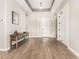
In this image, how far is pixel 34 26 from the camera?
9.91 m

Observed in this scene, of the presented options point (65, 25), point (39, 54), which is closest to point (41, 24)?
point (65, 25)

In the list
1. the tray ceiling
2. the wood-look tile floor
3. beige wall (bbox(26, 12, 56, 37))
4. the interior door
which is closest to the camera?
the wood-look tile floor

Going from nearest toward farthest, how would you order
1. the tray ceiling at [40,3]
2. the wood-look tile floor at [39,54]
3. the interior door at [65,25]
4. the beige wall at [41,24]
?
the wood-look tile floor at [39,54] < the interior door at [65,25] < the tray ceiling at [40,3] < the beige wall at [41,24]

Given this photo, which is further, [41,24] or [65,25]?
[41,24]

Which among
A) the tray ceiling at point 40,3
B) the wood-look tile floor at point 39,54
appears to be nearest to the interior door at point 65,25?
the wood-look tile floor at point 39,54

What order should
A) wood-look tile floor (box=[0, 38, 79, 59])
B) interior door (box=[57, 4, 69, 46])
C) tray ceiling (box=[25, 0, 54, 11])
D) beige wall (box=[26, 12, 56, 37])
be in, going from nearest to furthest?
wood-look tile floor (box=[0, 38, 79, 59]) < interior door (box=[57, 4, 69, 46]) < tray ceiling (box=[25, 0, 54, 11]) < beige wall (box=[26, 12, 56, 37])

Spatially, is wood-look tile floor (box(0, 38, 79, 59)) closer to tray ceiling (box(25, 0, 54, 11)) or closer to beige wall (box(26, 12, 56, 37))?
tray ceiling (box(25, 0, 54, 11))

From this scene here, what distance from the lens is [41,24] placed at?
393 inches

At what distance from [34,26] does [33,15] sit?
117 cm

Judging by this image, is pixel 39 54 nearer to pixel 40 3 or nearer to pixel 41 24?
pixel 40 3

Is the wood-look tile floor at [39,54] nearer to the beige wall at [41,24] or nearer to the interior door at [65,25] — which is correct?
the interior door at [65,25]

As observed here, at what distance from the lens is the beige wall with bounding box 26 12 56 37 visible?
9.86m

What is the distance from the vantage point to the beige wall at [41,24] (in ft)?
32.3

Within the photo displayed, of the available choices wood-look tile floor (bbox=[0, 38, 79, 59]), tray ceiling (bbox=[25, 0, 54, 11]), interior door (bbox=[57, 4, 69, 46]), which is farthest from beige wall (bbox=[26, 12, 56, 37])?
wood-look tile floor (bbox=[0, 38, 79, 59])
